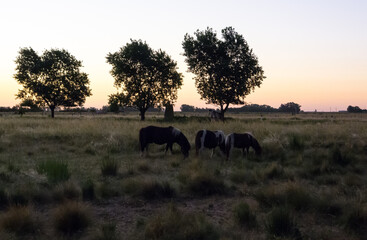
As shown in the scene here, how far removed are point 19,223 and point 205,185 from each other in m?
4.44

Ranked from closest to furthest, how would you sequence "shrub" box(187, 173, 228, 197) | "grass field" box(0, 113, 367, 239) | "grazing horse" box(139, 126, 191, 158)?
"grass field" box(0, 113, 367, 239) < "shrub" box(187, 173, 228, 197) < "grazing horse" box(139, 126, 191, 158)

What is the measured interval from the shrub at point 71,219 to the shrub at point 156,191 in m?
1.90

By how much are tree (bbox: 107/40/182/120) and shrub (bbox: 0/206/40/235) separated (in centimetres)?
3430

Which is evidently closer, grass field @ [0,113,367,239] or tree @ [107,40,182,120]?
grass field @ [0,113,367,239]

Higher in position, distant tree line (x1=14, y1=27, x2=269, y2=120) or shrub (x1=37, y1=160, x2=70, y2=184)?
distant tree line (x1=14, y1=27, x2=269, y2=120)

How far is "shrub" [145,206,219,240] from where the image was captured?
15.4 ft

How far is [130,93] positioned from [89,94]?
1100 centimetres

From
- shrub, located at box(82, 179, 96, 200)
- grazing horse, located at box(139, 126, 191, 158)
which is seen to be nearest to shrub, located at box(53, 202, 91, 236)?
shrub, located at box(82, 179, 96, 200)

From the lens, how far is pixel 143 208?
633cm

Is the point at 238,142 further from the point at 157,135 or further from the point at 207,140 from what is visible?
the point at 157,135

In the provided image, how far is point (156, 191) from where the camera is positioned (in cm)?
719

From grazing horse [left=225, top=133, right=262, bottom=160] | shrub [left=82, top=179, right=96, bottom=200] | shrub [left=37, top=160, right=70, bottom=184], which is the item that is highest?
grazing horse [left=225, top=133, right=262, bottom=160]

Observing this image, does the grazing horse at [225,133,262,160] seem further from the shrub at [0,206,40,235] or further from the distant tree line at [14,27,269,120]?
the distant tree line at [14,27,269,120]

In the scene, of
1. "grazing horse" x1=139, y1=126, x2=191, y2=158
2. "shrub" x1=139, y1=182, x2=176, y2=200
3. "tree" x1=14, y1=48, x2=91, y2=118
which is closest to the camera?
"shrub" x1=139, y1=182, x2=176, y2=200
